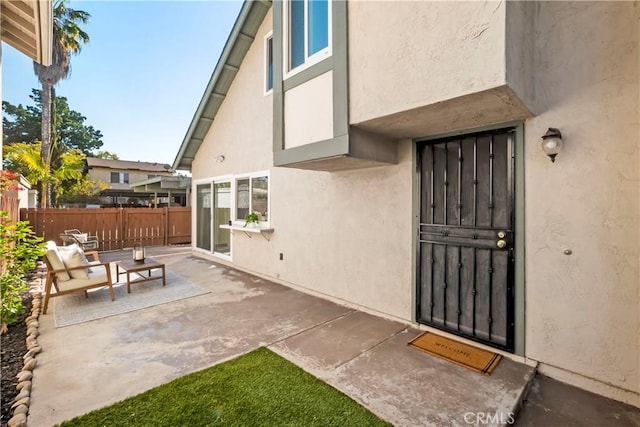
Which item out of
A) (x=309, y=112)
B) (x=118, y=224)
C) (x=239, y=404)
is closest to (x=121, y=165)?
(x=118, y=224)

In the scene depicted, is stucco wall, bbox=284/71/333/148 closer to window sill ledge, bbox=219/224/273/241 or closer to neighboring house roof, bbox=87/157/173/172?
window sill ledge, bbox=219/224/273/241

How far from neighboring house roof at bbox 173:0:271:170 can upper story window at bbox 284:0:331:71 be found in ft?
9.29

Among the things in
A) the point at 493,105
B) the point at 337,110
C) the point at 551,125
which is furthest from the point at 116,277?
the point at 551,125

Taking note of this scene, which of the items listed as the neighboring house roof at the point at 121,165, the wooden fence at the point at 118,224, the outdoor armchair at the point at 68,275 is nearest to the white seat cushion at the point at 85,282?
the outdoor armchair at the point at 68,275

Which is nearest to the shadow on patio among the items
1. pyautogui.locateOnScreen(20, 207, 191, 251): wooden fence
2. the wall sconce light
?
the wall sconce light

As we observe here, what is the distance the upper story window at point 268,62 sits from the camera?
7191mm

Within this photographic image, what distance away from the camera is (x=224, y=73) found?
324 inches

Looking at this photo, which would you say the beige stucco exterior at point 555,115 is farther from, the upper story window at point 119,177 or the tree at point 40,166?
the upper story window at point 119,177

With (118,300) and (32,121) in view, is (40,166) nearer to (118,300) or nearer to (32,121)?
(118,300)

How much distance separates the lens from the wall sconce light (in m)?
2.94

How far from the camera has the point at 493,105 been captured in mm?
2934

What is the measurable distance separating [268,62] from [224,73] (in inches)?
69.9

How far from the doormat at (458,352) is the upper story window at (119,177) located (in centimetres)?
2832

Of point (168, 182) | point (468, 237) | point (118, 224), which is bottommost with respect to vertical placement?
point (118, 224)
